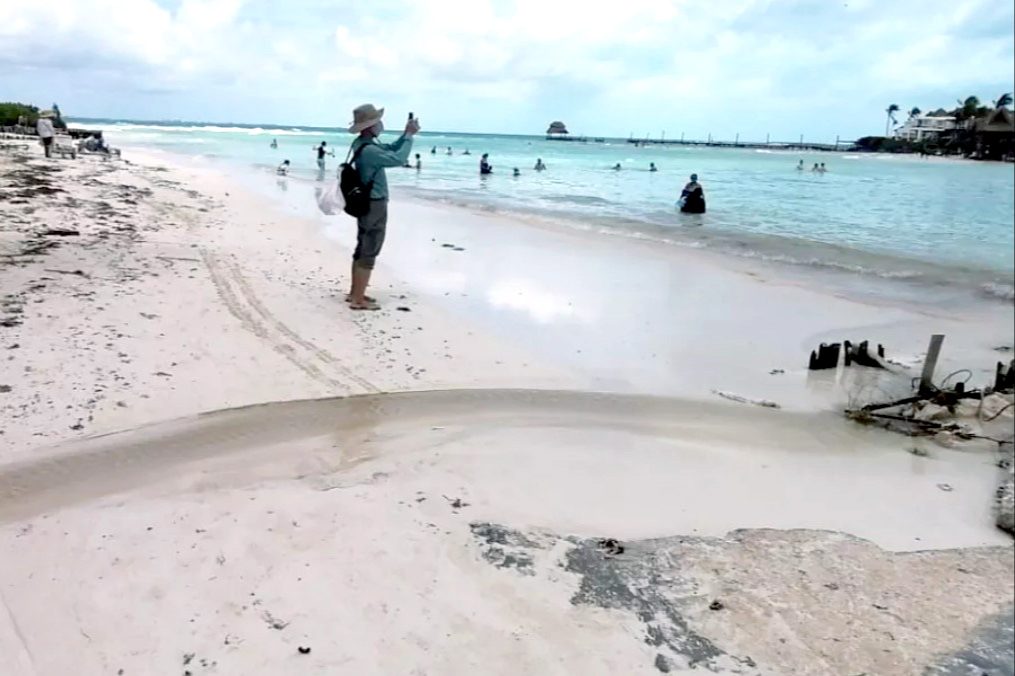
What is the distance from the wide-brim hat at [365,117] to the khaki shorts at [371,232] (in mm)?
688

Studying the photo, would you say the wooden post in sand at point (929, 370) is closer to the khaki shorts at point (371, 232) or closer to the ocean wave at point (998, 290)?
the khaki shorts at point (371, 232)

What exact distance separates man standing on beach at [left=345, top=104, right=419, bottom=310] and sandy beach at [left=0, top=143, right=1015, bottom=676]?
1.49ft

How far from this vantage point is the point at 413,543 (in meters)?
3.14

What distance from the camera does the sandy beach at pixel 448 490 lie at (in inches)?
102

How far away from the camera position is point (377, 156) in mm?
6461

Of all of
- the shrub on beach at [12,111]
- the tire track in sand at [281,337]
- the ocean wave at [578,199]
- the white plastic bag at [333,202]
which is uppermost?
the shrub on beach at [12,111]

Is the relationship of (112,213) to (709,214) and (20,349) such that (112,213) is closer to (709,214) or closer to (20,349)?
(20,349)

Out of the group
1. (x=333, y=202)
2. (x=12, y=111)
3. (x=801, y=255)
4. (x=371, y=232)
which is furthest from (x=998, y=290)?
(x=12, y=111)

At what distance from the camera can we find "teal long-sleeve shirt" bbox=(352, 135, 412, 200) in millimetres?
6434

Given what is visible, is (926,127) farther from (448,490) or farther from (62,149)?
(448,490)

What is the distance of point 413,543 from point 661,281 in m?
7.70

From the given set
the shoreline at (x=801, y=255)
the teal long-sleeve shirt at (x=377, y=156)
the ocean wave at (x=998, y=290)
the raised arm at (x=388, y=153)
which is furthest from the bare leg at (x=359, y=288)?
the ocean wave at (x=998, y=290)

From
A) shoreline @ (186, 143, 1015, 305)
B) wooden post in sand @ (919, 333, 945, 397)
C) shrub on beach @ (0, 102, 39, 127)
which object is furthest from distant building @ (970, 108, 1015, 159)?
shrub on beach @ (0, 102, 39, 127)

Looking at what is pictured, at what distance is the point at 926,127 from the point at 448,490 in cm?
8428
